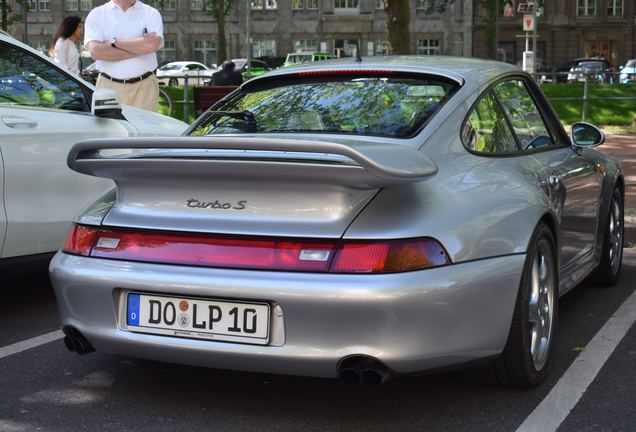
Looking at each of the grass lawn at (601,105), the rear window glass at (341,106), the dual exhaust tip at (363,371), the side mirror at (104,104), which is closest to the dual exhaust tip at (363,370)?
the dual exhaust tip at (363,371)

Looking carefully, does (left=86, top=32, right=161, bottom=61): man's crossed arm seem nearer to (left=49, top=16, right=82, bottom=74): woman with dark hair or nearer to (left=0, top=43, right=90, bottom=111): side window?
(left=0, top=43, right=90, bottom=111): side window

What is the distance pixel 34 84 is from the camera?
5914mm

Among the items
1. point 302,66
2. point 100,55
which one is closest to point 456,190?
point 302,66

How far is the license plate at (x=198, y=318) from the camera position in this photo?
139 inches

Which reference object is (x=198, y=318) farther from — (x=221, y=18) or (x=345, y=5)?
(x=345, y=5)

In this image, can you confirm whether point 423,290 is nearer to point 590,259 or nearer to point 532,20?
point 590,259

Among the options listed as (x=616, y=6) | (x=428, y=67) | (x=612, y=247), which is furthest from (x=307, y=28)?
(x=428, y=67)

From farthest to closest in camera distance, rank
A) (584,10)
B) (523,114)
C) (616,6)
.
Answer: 1. (584,10)
2. (616,6)
3. (523,114)

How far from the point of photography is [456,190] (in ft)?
12.5

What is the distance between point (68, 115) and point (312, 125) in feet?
7.03

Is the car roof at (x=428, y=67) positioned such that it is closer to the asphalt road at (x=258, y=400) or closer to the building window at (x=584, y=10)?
the asphalt road at (x=258, y=400)

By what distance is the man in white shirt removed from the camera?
26.8 feet

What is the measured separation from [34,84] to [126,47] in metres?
2.33

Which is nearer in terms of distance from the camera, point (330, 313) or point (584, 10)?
point (330, 313)
